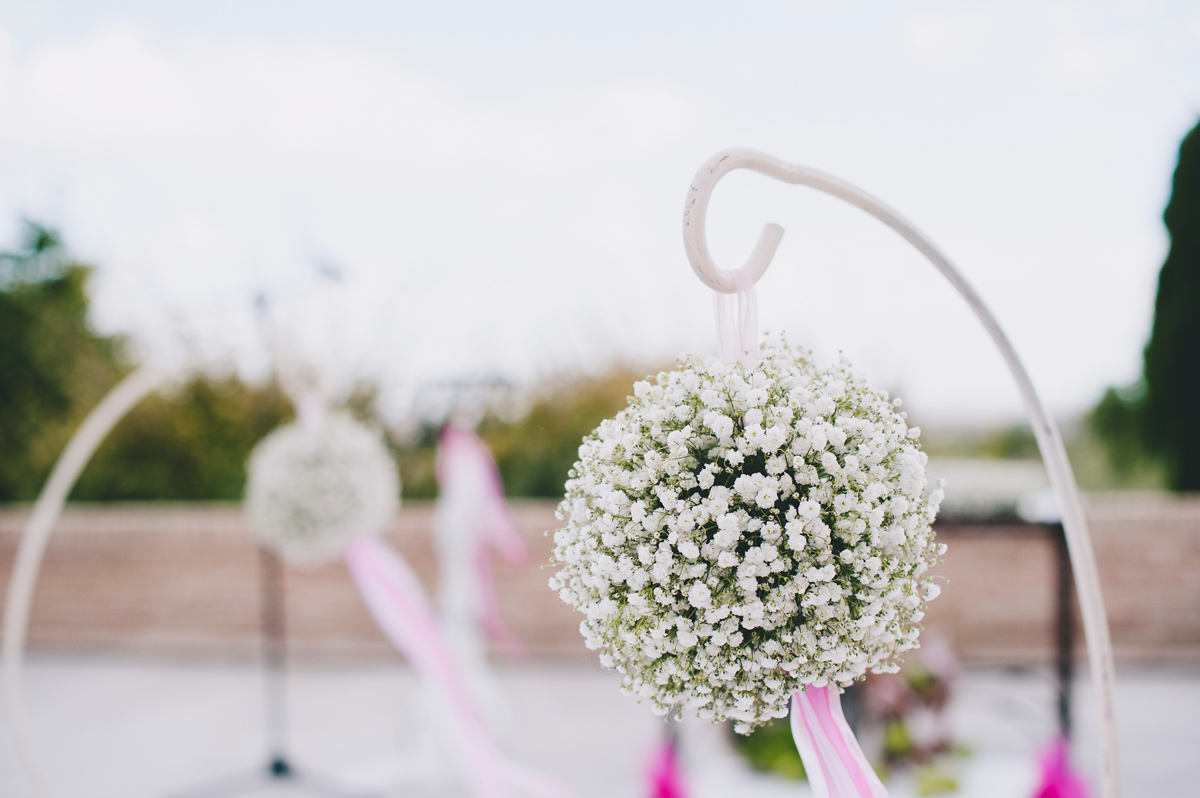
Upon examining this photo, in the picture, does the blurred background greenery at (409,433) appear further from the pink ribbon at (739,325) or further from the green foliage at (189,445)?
the pink ribbon at (739,325)

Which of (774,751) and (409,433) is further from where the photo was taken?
(409,433)

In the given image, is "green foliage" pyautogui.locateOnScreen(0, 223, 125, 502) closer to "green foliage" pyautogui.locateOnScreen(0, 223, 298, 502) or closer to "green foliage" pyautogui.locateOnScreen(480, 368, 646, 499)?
"green foliage" pyautogui.locateOnScreen(0, 223, 298, 502)

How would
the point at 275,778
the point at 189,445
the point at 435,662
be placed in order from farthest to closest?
the point at 189,445 → the point at 275,778 → the point at 435,662

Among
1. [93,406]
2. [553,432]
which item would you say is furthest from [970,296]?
[93,406]

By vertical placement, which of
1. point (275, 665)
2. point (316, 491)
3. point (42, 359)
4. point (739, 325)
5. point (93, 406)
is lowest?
point (275, 665)

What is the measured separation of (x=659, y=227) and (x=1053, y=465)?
213 inches

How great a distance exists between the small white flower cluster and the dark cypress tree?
6.21 m

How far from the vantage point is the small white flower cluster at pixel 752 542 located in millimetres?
1015

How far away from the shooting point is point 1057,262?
5781 millimetres

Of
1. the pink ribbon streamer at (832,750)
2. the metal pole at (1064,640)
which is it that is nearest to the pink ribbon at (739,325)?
the pink ribbon streamer at (832,750)

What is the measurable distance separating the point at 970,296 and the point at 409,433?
6.07 metres

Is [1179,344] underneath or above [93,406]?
above

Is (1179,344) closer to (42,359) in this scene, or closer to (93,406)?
(93,406)

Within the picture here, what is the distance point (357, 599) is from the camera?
587 centimetres
